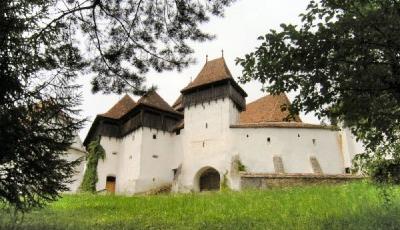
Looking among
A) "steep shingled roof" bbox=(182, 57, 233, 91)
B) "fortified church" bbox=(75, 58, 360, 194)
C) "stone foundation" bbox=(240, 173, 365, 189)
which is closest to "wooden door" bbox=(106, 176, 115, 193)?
"fortified church" bbox=(75, 58, 360, 194)

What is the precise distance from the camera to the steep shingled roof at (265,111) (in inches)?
1041

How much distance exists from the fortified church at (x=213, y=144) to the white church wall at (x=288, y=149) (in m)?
0.06

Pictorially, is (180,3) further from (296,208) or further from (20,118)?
(296,208)

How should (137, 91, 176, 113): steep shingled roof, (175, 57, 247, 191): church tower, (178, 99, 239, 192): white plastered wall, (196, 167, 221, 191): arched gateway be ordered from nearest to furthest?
1. (178, 99, 239, 192): white plastered wall
2. (175, 57, 247, 191): church tower
3. (196, 167, 221, 191): arched gateway
4. (137, 91, 176, 113): steep shingled roof

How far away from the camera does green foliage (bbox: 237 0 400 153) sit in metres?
4.95

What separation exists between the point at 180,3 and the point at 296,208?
23.0 feet

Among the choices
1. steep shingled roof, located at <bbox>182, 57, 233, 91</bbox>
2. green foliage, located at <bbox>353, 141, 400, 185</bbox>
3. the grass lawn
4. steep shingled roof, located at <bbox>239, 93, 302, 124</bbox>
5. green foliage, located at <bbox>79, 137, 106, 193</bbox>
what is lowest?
the grass lawn

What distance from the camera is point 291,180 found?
68.6 ft

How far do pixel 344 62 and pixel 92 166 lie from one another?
2550cm

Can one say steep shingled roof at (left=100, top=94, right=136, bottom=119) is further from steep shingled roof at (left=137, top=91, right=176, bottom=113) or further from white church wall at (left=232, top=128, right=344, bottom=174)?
white church wall at (left=232, top=128, right=344, bottom=174)

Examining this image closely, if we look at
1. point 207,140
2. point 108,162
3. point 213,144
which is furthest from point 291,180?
Result: point 108,162

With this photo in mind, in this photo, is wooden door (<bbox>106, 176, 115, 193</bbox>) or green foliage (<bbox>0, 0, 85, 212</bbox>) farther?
wooden door (<bbox>106, 176, 115, 193</bbox>)

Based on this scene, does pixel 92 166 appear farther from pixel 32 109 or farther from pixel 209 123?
pixel 32 109

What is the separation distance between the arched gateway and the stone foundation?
4.41 meters
